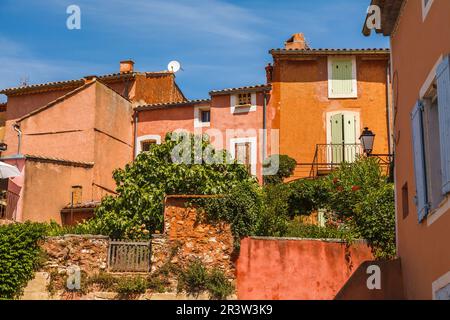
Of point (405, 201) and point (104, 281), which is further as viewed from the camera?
point (104, 281)

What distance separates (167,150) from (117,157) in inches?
349

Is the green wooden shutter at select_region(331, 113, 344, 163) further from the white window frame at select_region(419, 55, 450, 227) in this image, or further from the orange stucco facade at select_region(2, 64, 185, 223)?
the white window frame at select_region(419, 55, 450, 227)

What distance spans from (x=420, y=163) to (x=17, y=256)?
39.5 ft

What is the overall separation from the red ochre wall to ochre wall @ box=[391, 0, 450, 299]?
18.4ft

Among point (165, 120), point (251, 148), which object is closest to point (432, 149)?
point (251, 148)

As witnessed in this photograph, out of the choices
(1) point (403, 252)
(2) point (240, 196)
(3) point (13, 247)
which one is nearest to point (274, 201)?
(2) point (240, 196)

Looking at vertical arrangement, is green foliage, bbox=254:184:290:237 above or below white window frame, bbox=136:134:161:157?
below

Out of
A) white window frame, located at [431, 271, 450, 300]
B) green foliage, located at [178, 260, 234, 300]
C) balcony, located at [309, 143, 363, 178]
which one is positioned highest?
balcony, located at [309, 143, 363, 178]

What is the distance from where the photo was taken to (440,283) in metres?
9.45

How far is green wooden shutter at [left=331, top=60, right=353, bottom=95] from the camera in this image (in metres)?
29.9

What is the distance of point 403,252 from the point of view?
12586 millimetres

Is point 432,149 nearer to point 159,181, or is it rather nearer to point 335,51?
point 159,181

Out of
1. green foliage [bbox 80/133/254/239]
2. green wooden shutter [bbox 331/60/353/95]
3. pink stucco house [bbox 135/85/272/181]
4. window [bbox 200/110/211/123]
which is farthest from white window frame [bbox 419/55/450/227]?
window [bbox 200/110/211/123]

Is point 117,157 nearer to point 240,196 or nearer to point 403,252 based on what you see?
point 240,196
